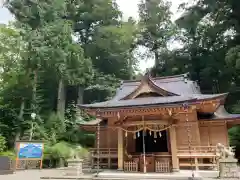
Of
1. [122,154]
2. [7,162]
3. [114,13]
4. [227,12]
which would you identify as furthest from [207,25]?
[7,162]

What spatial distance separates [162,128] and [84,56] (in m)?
14.6

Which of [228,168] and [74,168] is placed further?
[74,168]

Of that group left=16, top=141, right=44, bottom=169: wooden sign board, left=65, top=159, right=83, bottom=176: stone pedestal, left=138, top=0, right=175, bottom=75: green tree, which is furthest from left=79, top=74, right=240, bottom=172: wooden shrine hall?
left=138, top=0, right=175, bottom=75: green tree

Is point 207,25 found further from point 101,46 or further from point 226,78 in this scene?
point 101,46

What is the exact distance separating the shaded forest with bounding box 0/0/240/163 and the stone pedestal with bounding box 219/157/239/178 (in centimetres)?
909

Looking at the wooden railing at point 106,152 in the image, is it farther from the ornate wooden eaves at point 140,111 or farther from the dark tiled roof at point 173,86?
the dark tiled roof at point 173,86

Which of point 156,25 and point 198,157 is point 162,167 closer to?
point 198,157

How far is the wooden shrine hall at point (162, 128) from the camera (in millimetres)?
11203

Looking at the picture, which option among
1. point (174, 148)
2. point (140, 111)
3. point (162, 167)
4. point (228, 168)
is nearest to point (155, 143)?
point (174, 148)

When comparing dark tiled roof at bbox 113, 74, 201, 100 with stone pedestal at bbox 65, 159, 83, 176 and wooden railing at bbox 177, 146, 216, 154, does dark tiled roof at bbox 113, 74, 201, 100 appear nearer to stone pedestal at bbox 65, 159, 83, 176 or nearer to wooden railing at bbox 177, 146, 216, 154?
wooden railing at bbox 177, 146, 216, 154

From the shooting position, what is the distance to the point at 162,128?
11.7 meters

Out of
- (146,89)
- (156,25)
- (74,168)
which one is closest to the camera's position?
(74,168)

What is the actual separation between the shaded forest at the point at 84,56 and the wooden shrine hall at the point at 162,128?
4.99m

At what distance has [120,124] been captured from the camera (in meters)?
12.3
